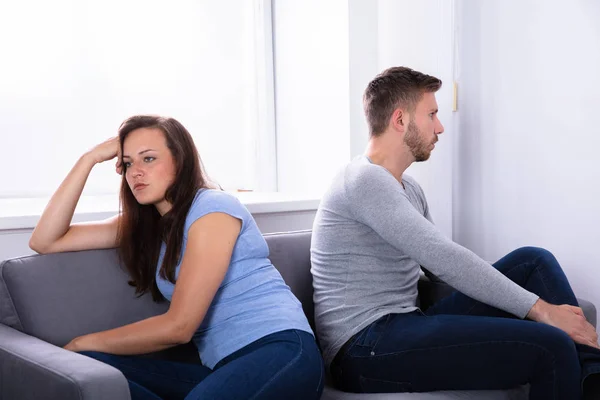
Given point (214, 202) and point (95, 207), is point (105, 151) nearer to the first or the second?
point (214, 202)

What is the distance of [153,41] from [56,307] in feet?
5.41

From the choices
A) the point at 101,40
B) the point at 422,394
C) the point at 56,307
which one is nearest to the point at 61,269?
the point at 56,307

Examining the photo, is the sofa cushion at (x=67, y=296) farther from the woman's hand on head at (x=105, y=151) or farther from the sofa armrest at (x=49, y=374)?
the woman's hand on head at (x=105, y=151)

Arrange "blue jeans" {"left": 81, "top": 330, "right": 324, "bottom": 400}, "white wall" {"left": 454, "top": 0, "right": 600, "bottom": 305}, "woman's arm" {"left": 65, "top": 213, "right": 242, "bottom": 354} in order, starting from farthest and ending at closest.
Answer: "white wall" {"left": 454, "top": 0, "right": 600, "bottom": 305} → "woman's arm" {"left": 65, "top": 213, "right": 242, "bottom": 354} → "blue jeans" {"left": 81, "top": 330, "right": 324, "bottom": 400}

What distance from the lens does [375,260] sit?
2.03m

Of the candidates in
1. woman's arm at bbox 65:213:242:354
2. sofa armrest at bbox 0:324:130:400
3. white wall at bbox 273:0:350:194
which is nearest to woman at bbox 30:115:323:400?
woman's arm at bbox 65:213:242:354

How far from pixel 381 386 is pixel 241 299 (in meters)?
0.43

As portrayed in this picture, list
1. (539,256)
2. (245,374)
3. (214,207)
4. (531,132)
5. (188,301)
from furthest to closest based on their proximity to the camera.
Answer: (531,132), (539,256), (214,207), (188,301), (245,374)

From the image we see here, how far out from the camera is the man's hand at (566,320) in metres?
1.84

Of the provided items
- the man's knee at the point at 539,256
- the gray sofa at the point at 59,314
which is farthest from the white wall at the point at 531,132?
the gray sofa at the point at 59,314

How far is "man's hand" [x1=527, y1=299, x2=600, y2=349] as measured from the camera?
184 cm

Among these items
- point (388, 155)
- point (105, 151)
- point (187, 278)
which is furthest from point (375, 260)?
point (105, 151)

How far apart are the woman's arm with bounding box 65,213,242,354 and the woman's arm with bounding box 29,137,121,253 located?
317 mm

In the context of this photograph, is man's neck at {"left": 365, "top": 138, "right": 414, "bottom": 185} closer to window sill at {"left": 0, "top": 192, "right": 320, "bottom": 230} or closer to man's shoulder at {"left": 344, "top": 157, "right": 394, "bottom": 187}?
man's shoulder at {"left": 344, "top": 157, "right": 394, "bottom": 187}
